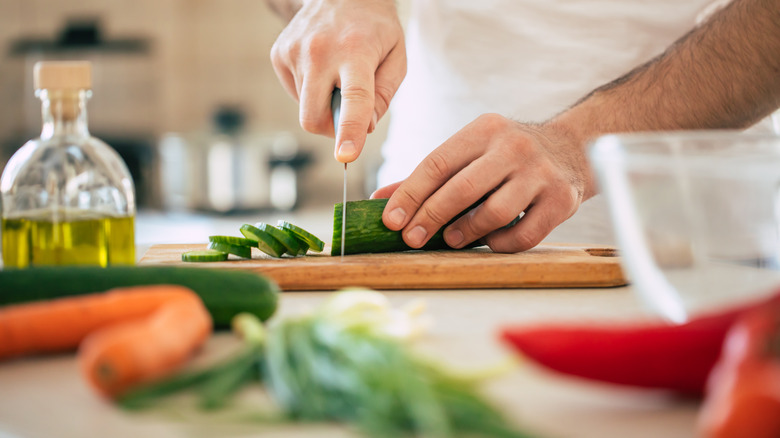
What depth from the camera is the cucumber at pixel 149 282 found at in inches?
39.4

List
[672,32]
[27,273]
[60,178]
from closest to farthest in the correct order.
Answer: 1. [27,273]
2. [60,178]
3. [672,32]

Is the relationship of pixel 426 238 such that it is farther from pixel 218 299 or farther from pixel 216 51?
pixel 216 51

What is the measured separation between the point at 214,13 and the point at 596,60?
4.73m

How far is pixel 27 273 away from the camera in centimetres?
102

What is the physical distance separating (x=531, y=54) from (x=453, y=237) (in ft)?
3.28

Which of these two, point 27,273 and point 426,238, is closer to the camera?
point 27,273

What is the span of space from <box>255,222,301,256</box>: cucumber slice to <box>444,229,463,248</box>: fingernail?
0.38 m

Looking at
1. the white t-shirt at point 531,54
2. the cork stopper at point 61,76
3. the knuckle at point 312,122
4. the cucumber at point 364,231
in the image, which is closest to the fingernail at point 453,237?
the cucumber at point 364,231

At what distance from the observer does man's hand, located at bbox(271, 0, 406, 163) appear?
178 centimetres

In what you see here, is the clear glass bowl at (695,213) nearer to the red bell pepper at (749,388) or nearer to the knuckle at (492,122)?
the red bell pepper at (749,388)

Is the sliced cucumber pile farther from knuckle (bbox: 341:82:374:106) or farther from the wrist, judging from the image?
the wrist

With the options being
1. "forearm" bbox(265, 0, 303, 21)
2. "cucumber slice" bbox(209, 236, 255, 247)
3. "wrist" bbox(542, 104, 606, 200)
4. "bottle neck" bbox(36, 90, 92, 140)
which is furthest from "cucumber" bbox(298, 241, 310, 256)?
"forearm" bbox(265, 0, 303, 21)

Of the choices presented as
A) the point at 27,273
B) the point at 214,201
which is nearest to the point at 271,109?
the point at 214,201

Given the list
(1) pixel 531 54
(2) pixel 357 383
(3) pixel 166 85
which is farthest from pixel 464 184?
(3) pixel 166 85
